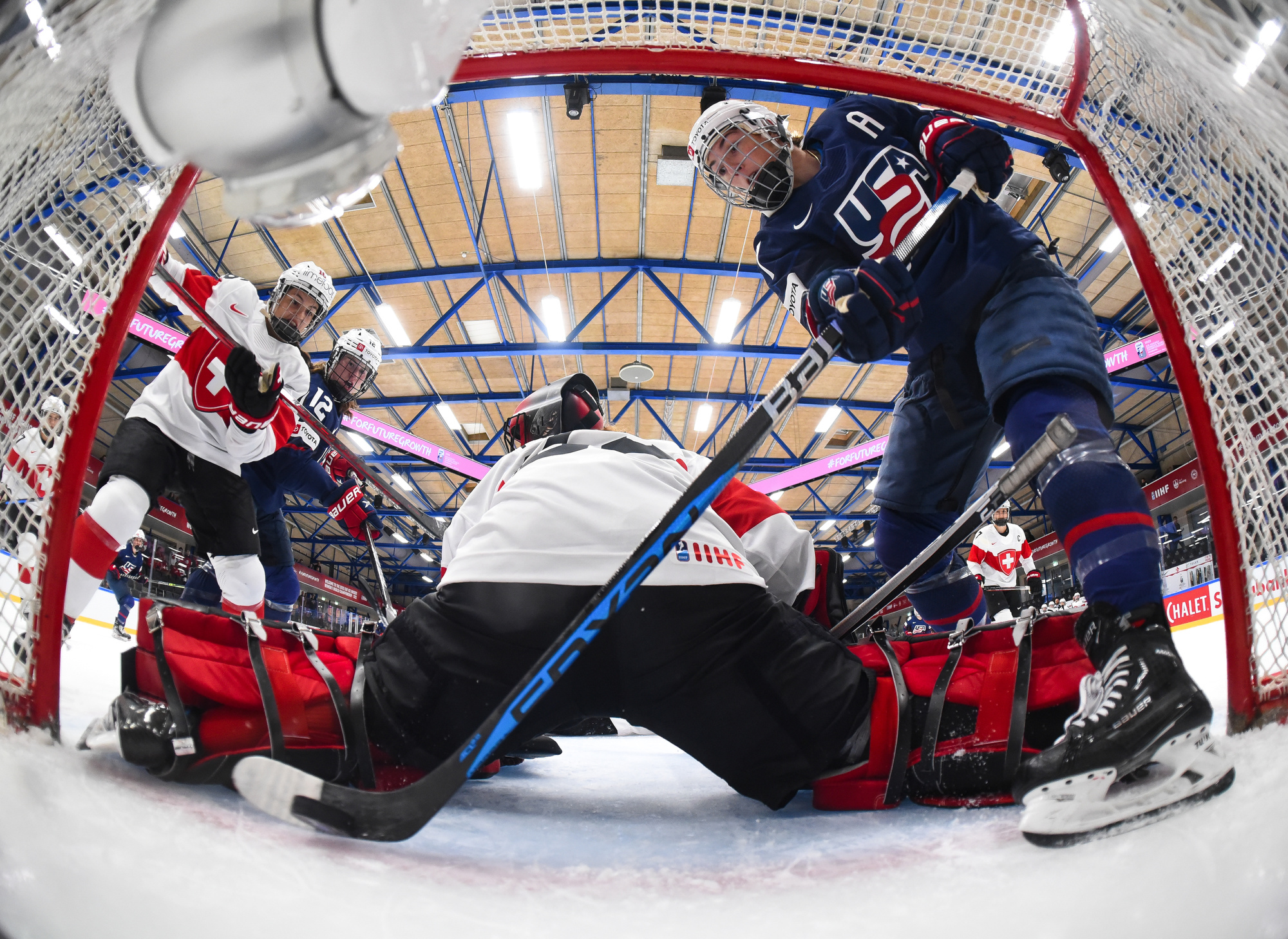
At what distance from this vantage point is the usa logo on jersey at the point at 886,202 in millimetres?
1488

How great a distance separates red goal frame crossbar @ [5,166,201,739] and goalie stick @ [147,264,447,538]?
68 cm

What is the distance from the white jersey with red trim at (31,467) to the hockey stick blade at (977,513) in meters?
1.27

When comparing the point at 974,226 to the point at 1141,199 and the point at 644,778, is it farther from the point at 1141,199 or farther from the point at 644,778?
the point at 644,778

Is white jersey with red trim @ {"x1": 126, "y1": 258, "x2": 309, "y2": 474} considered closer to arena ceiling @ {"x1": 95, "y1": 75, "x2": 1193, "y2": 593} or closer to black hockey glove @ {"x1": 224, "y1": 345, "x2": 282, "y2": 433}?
black hockey glove @ {"x1": 224, "y1": 345, "x2": 282, "y2": 433}

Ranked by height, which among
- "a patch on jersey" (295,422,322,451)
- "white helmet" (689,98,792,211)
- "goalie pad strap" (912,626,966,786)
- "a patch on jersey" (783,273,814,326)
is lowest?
"goalie pad strap" (912,626,966,786)

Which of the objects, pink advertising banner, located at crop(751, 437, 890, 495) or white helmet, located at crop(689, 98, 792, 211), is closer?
white helmet, located at crop(689, 98, 792, 211)

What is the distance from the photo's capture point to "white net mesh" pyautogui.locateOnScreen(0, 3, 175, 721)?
1.73 ft

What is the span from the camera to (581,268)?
8477mm

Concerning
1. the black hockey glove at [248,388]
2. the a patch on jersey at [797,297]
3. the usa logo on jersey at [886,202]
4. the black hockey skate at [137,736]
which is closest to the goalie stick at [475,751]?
the black hockey skate at [137,736]

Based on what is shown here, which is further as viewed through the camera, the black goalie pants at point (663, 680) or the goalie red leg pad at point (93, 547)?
the goalie red leg pad at point (93, 547)

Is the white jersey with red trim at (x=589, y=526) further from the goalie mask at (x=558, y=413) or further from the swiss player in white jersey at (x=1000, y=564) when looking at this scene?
the swiss player in white jersey at (x=1000, y=564)

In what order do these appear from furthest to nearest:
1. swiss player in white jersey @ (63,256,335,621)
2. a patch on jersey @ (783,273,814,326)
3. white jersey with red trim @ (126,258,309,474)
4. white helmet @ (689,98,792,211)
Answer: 1. white jersey with red trim @ (126,258,309,474)
2. swiss player in white jersey @ (63,256,335,621)
3. white helmet @ (689,98,792,211)
4. a patch on jersey @ (783,273,814,326)

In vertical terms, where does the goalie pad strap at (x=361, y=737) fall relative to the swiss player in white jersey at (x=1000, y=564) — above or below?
below

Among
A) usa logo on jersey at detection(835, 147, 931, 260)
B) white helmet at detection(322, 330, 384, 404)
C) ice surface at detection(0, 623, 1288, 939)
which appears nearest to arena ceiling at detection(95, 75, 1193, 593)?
white helmet at detection(322, 330, 384, 404)
